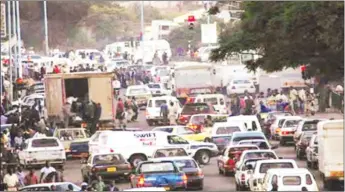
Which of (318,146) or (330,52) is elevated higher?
(330,52)

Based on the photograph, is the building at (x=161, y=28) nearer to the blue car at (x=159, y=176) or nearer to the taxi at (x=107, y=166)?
the blue car at (x=159, y=176)

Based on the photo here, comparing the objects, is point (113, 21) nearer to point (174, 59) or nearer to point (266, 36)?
point (174, 59)

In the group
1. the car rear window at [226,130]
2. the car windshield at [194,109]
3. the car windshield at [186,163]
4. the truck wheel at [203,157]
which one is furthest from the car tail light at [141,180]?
the car rear window at [226,130]

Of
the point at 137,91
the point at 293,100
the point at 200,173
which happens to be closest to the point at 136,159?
the point at 200,173

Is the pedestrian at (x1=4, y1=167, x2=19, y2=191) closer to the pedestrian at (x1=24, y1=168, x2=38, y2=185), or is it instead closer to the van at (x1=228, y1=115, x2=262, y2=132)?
the pedestrian at (x1=24, y1=168, x2=38, y2=185)

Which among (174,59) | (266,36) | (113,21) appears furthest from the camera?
(266,36)

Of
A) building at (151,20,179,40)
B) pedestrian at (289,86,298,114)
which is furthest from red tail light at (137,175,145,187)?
pedestrian at (289,86,298,114)

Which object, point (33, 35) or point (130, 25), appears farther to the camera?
point (33, 35)

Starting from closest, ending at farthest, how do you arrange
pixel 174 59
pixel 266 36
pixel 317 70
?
pixel 174 59 → pixel 317 70 → pixel 266 36

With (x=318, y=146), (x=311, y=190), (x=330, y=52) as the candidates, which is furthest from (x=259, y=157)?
(x=311, y=190)
